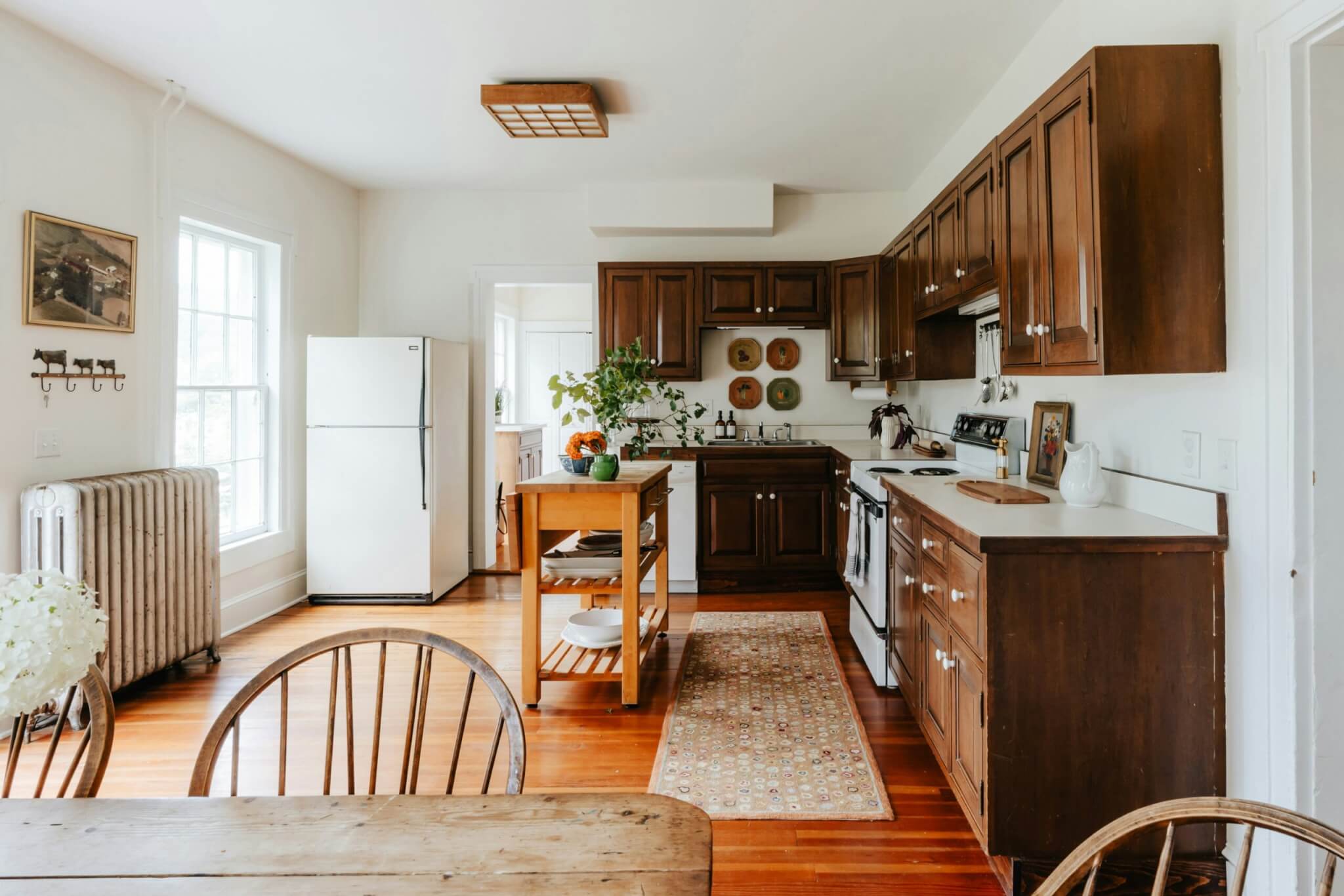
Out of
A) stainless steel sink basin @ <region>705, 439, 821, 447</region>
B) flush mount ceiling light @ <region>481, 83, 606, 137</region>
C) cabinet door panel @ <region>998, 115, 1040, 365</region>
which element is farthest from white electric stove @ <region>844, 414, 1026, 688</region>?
flush mount ceiling light @ <region>481, 83, 606, 137</region>

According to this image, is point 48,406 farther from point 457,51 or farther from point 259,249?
point 457,51

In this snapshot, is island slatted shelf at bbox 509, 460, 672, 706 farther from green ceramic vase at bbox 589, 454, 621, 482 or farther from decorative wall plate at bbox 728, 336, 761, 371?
decorative wall plate at bbox 728, 336, 761, 371

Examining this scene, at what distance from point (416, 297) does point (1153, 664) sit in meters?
5.02

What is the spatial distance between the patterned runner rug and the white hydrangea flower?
168 centimetres

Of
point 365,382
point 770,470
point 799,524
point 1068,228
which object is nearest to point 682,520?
point 770,470

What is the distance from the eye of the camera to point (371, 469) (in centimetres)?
461

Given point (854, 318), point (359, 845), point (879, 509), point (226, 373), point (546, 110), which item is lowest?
point (359, 845)

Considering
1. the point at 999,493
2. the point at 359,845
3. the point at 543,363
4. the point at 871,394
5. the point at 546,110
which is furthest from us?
the point at 543,363

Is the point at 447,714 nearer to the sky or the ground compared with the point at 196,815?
nearer to the ground

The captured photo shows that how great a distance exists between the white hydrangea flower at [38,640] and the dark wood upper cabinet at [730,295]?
448cm

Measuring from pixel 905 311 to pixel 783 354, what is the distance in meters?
1.40

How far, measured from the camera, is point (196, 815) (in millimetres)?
969

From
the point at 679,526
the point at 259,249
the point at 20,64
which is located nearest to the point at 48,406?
the point at 20,64

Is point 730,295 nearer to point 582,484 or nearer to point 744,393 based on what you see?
point 744,393
